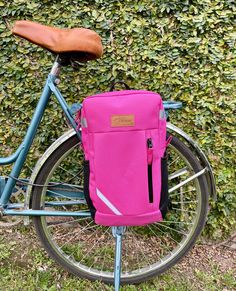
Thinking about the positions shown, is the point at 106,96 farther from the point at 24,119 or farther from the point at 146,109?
the point at 24,119

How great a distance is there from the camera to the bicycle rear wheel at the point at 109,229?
2264mm

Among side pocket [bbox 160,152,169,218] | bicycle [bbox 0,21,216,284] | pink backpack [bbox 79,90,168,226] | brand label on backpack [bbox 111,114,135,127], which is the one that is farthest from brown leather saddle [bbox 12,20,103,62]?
side pocket [bbox 160,152,169,218]

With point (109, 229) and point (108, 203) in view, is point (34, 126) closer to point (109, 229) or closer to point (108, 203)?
point (108, 203)

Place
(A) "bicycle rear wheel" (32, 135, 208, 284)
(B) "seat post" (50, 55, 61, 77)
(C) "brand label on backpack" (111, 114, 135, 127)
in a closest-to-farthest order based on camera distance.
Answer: (C) "brand label on backpack" (111, 114, 135, 127) < (B) "seat post" (50, 55, 61, 77) < (A) "bicycle rear wheel" (32, 135, 208, 284)

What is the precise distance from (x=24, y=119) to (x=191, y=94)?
107 centimetres

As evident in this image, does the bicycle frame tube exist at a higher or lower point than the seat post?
lower

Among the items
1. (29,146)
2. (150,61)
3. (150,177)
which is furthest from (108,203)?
(150,61)

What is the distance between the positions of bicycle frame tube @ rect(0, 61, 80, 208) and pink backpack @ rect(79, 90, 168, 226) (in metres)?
0.20

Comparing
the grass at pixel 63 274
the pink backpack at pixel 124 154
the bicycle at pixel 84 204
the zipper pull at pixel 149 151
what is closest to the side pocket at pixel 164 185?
the pink backpack at pixel 124 154

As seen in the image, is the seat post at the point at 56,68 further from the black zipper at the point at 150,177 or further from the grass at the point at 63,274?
the grass at the point at 63,274

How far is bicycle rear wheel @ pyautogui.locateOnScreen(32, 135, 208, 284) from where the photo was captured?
226 centimetres

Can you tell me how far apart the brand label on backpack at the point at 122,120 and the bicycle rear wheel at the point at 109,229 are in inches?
15.6

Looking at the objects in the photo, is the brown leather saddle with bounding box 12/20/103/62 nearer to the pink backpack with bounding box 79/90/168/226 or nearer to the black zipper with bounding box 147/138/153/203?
the pink backpack with bounding box 79/90/168/226

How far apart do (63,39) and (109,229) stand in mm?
1337
